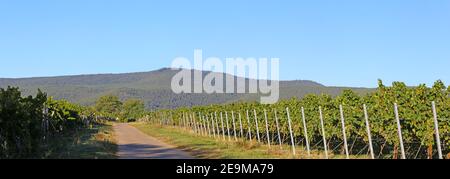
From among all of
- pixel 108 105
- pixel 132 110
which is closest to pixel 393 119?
pixel 132 110

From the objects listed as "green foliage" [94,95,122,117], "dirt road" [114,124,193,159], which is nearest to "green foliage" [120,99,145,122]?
"green foliage" [94,95,122,117]

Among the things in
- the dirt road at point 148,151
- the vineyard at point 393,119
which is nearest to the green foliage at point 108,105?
the dirt road at point 148,151

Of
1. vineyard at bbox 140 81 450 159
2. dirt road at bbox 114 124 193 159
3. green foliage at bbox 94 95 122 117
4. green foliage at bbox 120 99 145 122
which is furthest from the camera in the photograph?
green foliage at bbox 94 95 122 117

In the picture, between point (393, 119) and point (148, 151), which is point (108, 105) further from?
point (393, 119)

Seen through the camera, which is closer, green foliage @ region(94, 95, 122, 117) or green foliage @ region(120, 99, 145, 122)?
green foliage @ region(120, 99, 145, 122)

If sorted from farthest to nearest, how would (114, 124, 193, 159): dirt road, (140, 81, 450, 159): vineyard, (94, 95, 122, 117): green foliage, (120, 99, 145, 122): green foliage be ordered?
(94, 95, 122, 117): green foliage < (120, 99, 145, 122): green foliage < (114, 124, 193, 159): dirt road < (140, 81, 450, 159): vineyard

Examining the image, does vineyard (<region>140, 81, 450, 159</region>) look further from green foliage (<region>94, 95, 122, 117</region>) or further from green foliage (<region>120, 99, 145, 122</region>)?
green foliage (<region>94, 95, 122, 117</region>)

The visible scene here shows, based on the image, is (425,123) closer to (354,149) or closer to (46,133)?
(354,149)

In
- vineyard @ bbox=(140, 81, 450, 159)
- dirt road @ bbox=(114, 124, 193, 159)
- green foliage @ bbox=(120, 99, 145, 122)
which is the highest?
vineyard @ bbox=(140, 81, 450, 159)

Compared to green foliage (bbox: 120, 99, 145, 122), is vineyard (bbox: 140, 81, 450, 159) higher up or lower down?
higher up

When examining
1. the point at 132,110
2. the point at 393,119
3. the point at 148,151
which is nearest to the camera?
the point at 393,119
